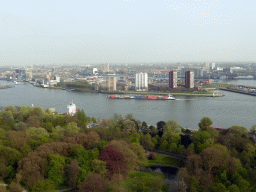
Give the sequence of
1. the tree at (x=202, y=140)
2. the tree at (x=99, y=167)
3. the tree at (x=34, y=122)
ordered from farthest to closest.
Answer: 1. the tree at (x=34, y=122)
2. the tree at (x=202, y=140)
3. the tree at (x=99, y=167)

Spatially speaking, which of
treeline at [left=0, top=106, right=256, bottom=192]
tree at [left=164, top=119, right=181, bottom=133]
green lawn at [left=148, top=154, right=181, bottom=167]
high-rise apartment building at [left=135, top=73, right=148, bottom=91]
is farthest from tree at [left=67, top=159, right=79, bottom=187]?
high-rise apartment building at [left=135, top=73, right=148, bottom=91]

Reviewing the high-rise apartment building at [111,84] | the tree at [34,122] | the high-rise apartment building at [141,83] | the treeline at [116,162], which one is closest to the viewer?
the treeline at [116,162]

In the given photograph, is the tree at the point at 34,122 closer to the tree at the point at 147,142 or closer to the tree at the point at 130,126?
the tree at the point at 130,126

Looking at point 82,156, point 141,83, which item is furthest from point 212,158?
point 141,83

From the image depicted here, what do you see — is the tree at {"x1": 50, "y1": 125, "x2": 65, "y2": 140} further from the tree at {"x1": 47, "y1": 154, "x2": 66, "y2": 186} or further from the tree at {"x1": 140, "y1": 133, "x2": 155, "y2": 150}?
the tree at {"x1": 140, "y1": 133, "x2": 155, "y2": 150}

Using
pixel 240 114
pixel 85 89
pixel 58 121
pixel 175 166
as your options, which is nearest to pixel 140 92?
pixel 85 89

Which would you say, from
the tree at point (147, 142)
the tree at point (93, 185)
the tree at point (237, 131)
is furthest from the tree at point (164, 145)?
the tree at point (93, 185)

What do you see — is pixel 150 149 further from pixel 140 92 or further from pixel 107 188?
pixel 140 92
